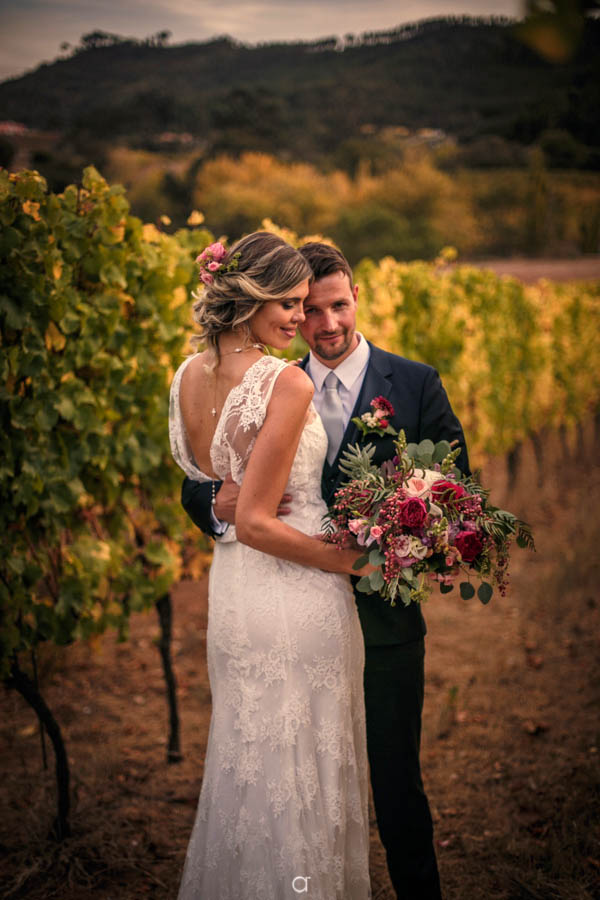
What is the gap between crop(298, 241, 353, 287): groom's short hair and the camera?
9.35 ft

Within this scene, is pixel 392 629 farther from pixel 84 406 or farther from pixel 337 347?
pixel 84 406

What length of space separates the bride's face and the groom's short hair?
38 centimetres

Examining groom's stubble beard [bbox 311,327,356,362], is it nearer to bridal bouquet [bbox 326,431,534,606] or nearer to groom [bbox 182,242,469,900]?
groom [bbox 182,242,469,900]

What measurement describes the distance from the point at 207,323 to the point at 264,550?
82 centimetres

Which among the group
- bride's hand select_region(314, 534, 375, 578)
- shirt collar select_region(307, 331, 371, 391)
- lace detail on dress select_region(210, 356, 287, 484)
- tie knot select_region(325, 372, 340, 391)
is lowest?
bride's hand select_region(314, 534, 375, 578)

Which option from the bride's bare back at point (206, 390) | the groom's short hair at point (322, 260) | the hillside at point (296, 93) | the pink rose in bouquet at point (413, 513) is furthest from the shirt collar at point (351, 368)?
the hillside at point (296, 93)

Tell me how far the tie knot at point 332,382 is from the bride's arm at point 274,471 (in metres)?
0.56

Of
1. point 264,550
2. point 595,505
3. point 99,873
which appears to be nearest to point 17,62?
point 264,550

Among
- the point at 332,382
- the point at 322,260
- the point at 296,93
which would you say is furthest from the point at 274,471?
the point at 296,93

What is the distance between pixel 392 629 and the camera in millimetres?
2723

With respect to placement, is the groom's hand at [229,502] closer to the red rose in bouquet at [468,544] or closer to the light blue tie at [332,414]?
the light blue tie at [332,414]

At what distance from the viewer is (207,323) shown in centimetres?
249

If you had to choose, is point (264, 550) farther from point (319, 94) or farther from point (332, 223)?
point (319, 94)

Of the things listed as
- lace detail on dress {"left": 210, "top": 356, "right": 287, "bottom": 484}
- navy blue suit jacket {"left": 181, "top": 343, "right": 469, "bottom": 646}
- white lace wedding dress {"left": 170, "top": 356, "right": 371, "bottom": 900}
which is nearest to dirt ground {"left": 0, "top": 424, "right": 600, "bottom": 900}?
white lace wedding dress {"left": 170, "top": 356, "right": 371, "bottom": 900}
